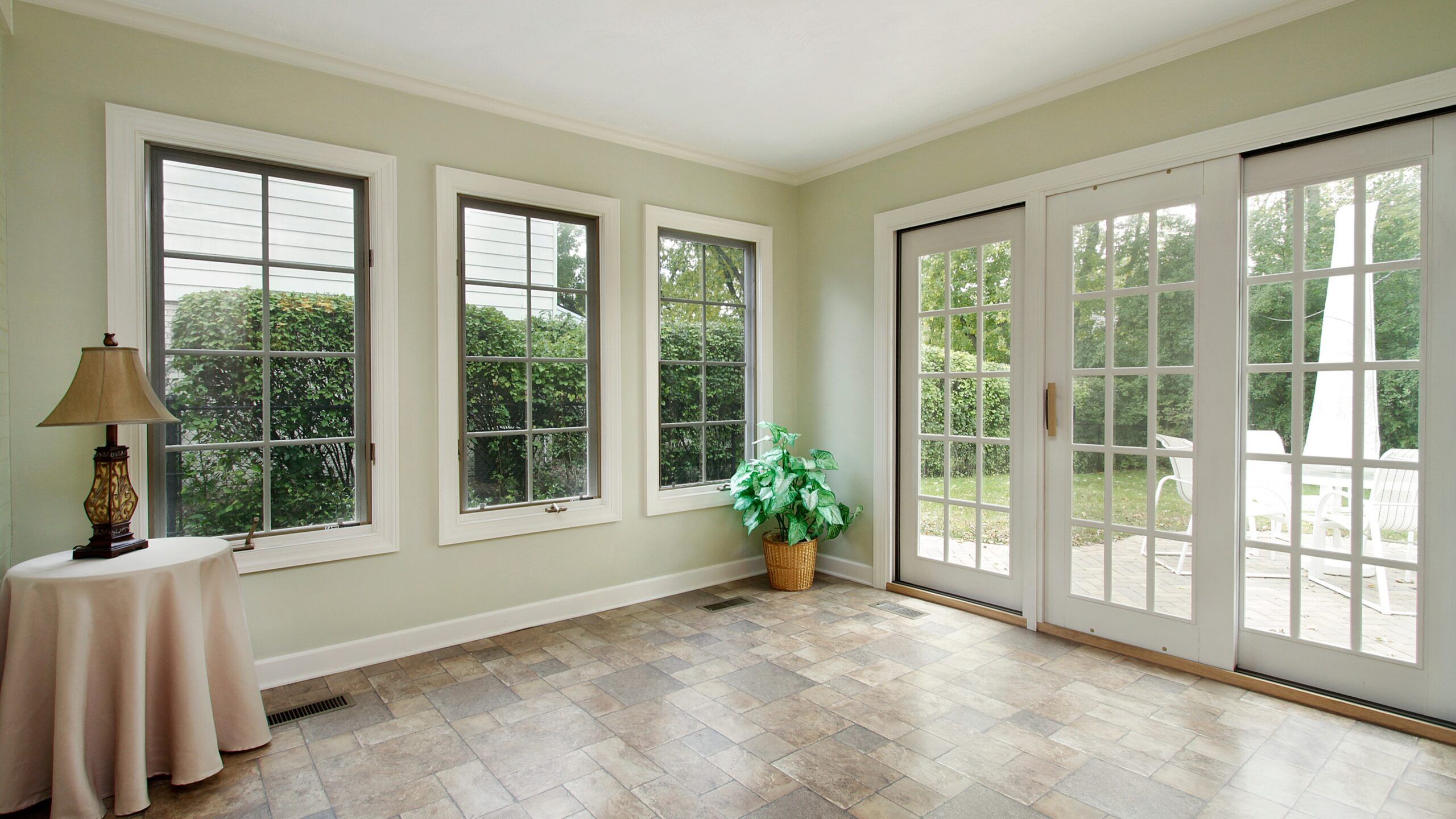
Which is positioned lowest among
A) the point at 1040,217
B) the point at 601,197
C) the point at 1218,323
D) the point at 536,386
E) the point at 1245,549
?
the point at 1245,549

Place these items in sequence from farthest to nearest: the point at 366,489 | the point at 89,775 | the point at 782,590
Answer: the point at 782,590 → the point at 366,489 → the point at 89,775

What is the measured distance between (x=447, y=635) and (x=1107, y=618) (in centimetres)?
318

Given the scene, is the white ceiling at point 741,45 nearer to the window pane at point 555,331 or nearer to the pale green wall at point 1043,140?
the pale green wall at point 1043,140

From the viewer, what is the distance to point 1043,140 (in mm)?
3500

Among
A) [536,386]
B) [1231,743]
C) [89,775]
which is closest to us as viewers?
[89,775]

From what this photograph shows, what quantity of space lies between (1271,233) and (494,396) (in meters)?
3.56

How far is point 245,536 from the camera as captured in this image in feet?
9.53

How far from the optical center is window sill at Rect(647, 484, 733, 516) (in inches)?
164

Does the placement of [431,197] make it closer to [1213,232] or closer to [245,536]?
[245,536]

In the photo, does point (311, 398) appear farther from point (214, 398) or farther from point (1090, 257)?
point (1090, 257)

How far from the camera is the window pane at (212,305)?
9.21ft

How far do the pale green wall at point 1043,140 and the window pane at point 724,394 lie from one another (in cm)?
51

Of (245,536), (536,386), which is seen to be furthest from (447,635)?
(536,386)

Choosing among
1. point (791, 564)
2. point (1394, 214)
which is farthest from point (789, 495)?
point (1394, 214)
